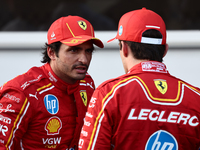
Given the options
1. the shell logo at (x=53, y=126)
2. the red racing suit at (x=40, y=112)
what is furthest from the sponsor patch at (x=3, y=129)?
the shell logo at (x=53, y=126)

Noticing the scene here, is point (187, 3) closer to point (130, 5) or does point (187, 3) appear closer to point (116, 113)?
point (130, 5)

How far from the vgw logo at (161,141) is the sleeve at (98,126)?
0.65 ft

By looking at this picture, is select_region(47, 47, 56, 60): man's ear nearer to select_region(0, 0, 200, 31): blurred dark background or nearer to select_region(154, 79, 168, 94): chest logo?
select_region(154, 79, 168, 94): chest logo

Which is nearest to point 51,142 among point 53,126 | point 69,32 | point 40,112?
point 53,126

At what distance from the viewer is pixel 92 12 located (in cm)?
346

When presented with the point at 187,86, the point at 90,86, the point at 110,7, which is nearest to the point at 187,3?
the point at 110,7

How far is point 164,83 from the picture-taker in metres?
1.53

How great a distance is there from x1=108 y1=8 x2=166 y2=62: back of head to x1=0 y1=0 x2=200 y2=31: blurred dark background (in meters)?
1.81

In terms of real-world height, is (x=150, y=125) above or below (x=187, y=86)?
below

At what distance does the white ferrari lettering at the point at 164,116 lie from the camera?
1.46 meters

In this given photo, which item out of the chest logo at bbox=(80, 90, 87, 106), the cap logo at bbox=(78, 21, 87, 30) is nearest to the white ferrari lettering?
the chest logo at bbox=(80, 90, 87, 106)

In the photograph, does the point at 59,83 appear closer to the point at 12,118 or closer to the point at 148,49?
the point at 12,118

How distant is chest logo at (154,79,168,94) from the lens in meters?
1.50

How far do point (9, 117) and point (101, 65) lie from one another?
1.62 metres
